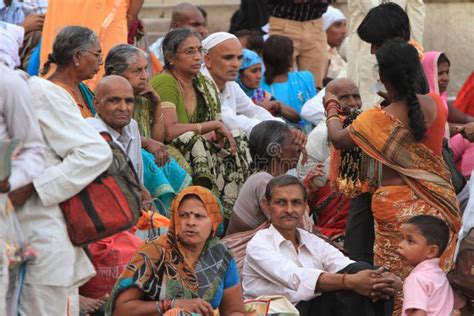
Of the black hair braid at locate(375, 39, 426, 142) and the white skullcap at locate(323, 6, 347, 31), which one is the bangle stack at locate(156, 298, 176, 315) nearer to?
the black hair braid at locate(375, 39, 426, 142)

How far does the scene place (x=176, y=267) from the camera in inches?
324

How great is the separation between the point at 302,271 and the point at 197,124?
7.89 ft

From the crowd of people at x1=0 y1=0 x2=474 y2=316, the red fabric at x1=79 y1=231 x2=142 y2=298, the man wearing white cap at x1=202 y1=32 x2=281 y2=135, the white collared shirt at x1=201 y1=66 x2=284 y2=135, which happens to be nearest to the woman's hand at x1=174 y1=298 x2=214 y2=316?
the crowd of people at x1=0 y1=0 x2=474 y2=316

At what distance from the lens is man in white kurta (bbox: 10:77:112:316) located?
24.0 feet

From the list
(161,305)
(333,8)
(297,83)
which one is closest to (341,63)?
(333,8)

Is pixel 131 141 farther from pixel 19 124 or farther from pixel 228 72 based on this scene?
pixel 19 124

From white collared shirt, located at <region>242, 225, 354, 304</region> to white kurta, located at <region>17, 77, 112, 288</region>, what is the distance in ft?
5.74

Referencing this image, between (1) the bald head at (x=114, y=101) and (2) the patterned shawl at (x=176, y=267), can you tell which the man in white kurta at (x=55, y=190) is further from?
(1) the bald head at (x=114, y=101)

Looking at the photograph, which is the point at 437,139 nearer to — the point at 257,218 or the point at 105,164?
the point at 257,218

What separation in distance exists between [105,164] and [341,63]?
8478 mm

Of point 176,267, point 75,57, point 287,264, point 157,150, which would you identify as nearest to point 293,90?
point 157,150

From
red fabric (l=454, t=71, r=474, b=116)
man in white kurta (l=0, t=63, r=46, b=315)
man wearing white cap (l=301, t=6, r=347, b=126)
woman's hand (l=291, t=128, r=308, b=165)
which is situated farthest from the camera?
man wearing white cap (l=301, t=6, r=347, b=126)

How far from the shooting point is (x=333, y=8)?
52.3ft

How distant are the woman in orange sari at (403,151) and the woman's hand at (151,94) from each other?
178cm
